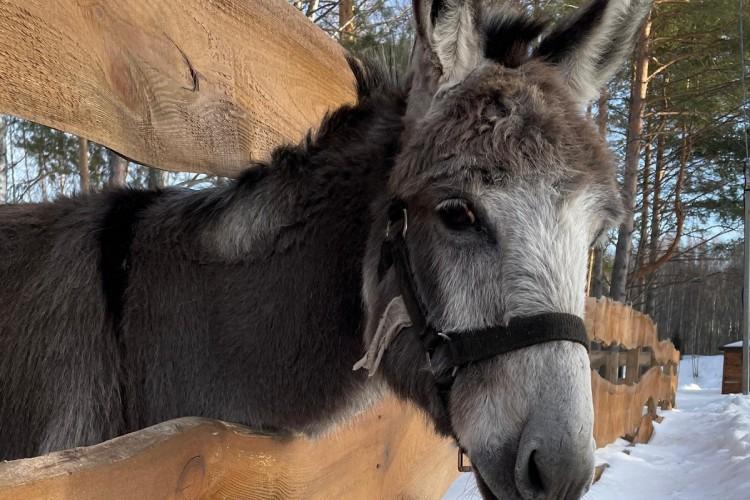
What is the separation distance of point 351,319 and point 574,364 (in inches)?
28.2

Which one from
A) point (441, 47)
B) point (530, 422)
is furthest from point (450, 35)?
point (530, 422)

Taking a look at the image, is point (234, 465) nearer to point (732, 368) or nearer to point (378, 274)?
point (378, 274)

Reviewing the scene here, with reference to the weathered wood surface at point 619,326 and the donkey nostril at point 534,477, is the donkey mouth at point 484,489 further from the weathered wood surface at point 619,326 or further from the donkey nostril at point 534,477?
the weathered wood surface at point 619,326

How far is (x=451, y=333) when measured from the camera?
5.75ft

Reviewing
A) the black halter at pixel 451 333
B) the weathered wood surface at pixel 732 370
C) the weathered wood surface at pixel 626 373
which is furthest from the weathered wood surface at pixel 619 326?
the weathered wood surface at pixel 732 370

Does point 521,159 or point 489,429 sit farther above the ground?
point 521,159

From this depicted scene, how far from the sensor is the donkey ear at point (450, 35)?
1.81m

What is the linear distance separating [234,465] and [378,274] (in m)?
0.66

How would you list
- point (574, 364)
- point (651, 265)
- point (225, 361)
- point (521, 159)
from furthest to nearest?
point (651, 265), point (225, 361), point (521, 159), point (574, 364)

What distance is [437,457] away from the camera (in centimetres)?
373

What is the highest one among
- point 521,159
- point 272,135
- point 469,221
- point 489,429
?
point 272,135

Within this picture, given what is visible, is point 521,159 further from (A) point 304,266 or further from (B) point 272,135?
(B) point 272,135

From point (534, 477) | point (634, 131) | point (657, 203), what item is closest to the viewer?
point (534, 477)

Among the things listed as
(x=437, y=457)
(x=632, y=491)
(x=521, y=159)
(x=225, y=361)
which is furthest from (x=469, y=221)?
(x=632, y=491)
